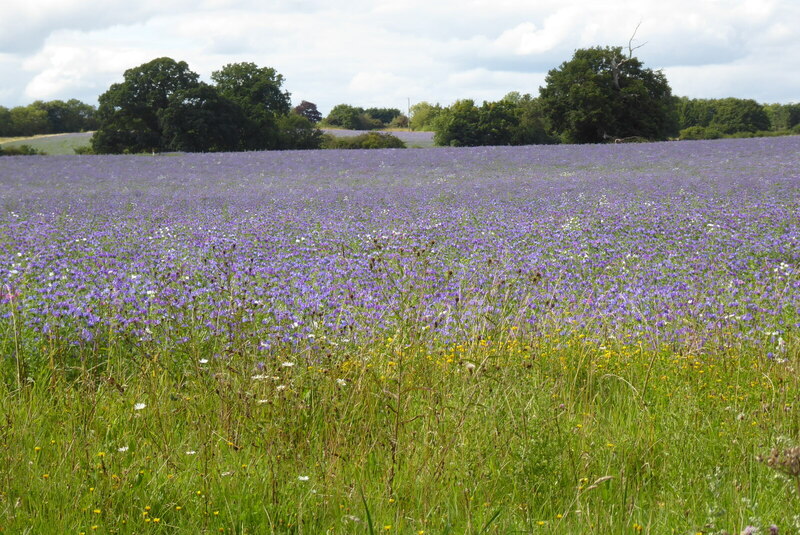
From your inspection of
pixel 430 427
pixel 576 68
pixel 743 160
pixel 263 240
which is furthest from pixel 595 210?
pixel 576 68

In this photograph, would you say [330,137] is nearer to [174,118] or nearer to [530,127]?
[174,118]

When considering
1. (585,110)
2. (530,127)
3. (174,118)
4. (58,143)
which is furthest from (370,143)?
(58,143)

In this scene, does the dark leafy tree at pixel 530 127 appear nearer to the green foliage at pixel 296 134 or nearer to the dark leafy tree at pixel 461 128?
the dark leafy tree at pixel 461 128

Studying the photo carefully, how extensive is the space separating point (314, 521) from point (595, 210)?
388 inches

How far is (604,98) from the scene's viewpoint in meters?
42.6

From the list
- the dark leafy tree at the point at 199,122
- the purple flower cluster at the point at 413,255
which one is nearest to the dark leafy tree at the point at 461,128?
the dark leafy tree at the point at 199,122

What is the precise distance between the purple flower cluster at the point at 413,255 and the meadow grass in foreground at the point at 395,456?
459 millimetres

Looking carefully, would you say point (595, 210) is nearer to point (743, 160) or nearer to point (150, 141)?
point (743, 160)

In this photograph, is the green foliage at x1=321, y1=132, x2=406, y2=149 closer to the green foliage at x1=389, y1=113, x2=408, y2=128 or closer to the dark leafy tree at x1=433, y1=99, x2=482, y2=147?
the dark leafy tree at x1=433, y1=99, x2=482, y2=147

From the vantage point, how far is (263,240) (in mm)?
8984

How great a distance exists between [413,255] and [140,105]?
42.4 meters

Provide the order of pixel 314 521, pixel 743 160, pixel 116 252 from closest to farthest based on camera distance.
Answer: pixel 314 521 < pixel 116 252 < pixel 743 160

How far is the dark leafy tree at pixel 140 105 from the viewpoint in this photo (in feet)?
142

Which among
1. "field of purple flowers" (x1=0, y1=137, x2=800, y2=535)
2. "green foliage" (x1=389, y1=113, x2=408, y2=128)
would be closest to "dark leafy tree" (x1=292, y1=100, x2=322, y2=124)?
"green foliage" (x1=389, y1=113, x2=408, y2=128)
